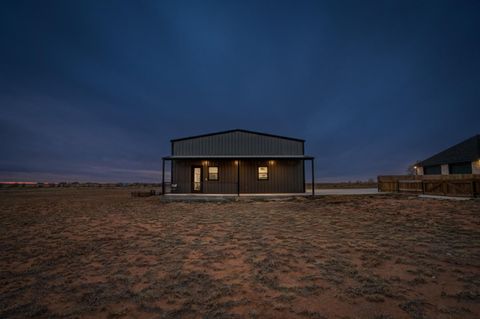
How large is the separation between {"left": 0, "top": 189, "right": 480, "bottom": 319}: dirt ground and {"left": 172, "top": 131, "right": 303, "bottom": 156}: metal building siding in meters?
9.63

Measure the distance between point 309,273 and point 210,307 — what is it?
165 cm

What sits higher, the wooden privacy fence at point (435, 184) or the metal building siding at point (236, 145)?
the metal building siding at point (236, 145)

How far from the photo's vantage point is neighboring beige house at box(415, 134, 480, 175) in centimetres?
1847

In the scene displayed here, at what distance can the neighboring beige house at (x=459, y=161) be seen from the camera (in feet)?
60.6

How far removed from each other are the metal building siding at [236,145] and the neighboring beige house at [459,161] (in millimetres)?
15673

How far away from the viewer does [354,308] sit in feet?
7.82

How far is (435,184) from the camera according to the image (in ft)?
44.6

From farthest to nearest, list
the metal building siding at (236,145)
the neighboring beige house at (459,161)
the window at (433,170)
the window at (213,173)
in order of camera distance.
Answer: the window at (433,170), the neighboring beige house at (459,161), the metal building siding at (236,145), the window at (213,173)

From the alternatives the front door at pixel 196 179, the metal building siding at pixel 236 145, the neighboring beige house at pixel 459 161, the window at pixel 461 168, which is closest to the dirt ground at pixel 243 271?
the front door at pixel 196 179

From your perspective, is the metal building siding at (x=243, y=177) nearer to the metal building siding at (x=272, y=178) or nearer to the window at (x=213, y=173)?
the metal building siding at (x=272, y=178)

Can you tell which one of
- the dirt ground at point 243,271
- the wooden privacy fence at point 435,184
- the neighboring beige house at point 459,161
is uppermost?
the neighboring beige house at point 459,161

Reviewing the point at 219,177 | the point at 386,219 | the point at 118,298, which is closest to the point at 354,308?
the point at 118,298

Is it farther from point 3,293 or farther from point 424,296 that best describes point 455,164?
point 3,293

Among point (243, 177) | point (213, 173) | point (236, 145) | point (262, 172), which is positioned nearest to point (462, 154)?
point (262, 172)
